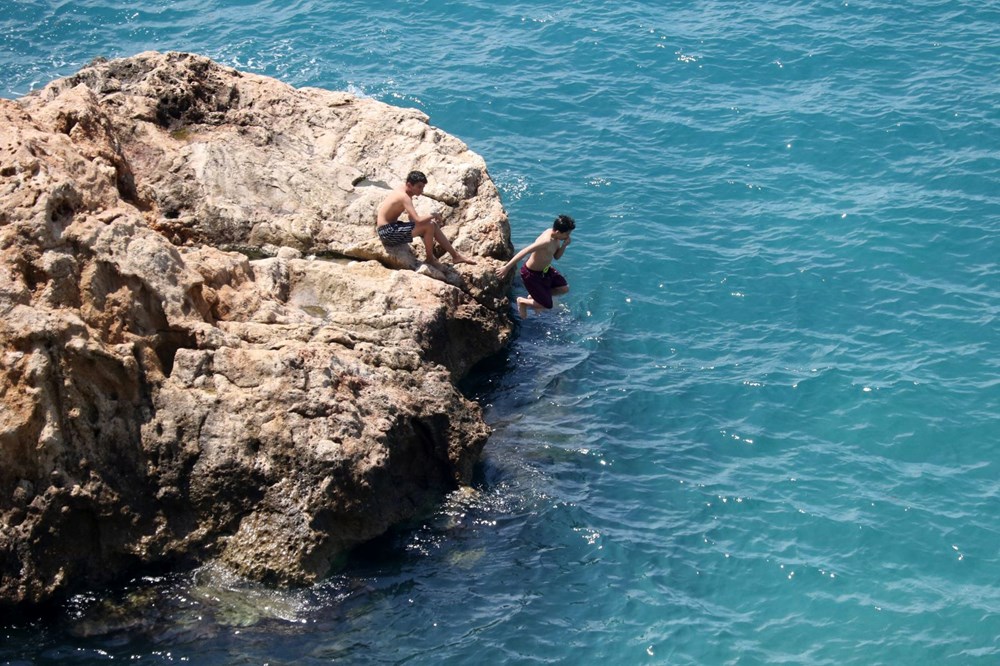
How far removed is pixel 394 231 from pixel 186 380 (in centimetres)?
444

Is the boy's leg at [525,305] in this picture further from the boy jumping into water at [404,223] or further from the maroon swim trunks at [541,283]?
the boy jumping into water at [404,223]

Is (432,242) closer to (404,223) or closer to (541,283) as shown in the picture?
(404,223)

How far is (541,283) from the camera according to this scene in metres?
16.9

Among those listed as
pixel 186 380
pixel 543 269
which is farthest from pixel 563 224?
pixel 186 380

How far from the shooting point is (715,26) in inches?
1026

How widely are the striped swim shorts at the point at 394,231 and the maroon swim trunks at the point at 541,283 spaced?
2626mm

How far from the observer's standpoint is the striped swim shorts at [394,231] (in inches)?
589

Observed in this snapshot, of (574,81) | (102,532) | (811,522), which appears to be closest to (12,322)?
(102,532)

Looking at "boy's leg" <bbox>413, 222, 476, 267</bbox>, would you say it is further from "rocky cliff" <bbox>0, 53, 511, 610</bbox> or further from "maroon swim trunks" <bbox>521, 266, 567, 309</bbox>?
"maroon swim trunks" <bbox>521, 266, 567, 309</bbox>

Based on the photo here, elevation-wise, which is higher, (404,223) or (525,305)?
(404,223)

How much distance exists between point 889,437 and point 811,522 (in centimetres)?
223

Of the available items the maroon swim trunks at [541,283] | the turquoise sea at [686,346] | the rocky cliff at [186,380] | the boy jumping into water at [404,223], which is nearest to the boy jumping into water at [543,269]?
the maroon swim trunks at [541,283]

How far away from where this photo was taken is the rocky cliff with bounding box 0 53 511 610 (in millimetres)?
10789

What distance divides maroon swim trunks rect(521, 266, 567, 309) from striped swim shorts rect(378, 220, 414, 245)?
2626mm
